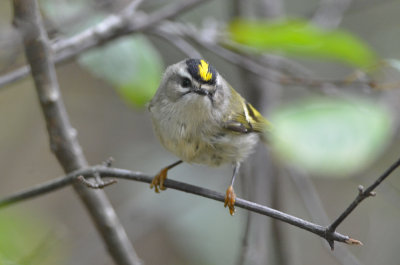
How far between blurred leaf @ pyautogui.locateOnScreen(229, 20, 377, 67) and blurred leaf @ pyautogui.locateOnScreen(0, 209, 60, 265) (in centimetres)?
144

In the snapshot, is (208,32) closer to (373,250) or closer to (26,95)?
(373,250)

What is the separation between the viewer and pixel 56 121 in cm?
243

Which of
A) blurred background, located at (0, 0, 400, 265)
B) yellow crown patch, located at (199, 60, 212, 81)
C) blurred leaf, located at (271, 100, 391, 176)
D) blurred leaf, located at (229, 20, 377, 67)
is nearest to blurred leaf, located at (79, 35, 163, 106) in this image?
blurred background, located at (0, 0, 400, 265)

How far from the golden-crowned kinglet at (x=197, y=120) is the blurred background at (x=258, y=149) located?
0.58 feet

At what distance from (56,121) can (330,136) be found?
4.35ft

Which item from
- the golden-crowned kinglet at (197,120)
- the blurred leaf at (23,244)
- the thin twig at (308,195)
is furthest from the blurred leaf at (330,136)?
the blurred leaf at (23,244)

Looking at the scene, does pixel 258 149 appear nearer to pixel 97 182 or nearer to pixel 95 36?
pixel 95 36

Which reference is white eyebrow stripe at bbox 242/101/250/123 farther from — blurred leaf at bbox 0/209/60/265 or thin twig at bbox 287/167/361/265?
blurred leaf at bbox 0/209/60/265

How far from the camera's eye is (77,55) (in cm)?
290

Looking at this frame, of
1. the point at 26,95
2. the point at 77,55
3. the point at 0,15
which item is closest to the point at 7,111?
the point at 26,95

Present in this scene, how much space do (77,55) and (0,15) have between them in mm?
1819

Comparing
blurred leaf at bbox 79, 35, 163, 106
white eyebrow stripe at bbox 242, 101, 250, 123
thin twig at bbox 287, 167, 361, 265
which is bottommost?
thin twig at bbox 287, 167, 361, 265

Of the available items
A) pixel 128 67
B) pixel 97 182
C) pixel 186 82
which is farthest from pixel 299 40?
pixel 97 182

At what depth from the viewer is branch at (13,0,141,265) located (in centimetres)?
218
